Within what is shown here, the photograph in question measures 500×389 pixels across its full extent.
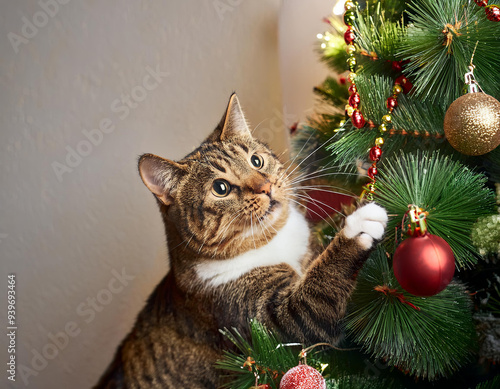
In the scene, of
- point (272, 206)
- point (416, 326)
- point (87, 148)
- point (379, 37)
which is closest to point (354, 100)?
point (379, 37)

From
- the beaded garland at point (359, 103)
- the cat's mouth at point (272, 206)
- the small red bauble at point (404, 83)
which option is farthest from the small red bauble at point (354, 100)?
the cat's mouth at point (272, 206)

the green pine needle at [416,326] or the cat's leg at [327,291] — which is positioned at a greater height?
the cat's leg at [327,291]

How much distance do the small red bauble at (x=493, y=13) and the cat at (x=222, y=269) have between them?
34 centimetres

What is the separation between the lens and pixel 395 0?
74cm

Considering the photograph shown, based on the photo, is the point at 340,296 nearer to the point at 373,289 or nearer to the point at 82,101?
the point at 373,289

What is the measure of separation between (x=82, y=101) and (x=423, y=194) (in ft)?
2.19

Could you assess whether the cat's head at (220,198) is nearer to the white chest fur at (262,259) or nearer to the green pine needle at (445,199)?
the white chest fur at (262,259)

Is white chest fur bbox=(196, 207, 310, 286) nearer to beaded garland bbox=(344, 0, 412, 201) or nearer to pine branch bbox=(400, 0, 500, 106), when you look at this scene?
beaded garland bbox=(344, 0, 412, 201)

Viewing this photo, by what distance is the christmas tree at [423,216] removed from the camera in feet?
1.69

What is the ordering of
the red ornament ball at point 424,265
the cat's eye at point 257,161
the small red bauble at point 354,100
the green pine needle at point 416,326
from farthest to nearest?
the cat's eye at point 257,161, the small red bauble at point 354,100, the green pine needle at point 416,326, the red ornament ball at point 424,265

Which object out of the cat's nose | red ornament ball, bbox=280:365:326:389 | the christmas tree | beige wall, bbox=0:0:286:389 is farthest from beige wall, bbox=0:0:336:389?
red ornament ball, bbox=280:365:326:389

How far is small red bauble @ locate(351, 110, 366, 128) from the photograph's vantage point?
0.63 meters

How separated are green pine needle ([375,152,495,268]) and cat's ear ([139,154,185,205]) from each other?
0.35 m

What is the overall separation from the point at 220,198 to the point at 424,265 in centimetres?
36
